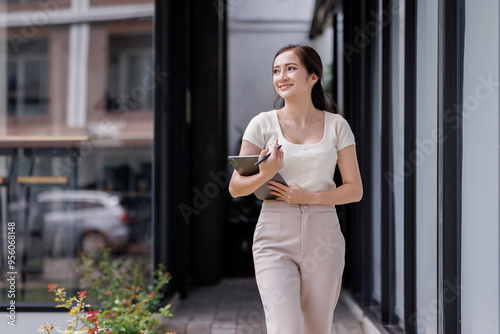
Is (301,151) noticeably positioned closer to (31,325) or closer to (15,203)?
(31,325)

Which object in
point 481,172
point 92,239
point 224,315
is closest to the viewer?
point 481,172

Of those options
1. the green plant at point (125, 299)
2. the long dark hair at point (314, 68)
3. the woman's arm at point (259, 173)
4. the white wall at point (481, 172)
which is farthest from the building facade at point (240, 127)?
the woman's arm at point (259, 173)

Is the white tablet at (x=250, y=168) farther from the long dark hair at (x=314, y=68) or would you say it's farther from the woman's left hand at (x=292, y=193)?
the long dark hair at (x=314, y=68)

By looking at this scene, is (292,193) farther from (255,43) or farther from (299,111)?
(255,43)

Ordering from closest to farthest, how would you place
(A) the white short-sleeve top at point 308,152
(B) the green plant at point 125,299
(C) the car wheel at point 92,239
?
(A) the white short-sleeve top at point 308,152 < (B) the green plant at point 125,299 < (C) the car wheel at point 92,239

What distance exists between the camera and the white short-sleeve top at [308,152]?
1.84 m

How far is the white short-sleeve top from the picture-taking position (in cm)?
184

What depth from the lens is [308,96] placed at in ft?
6.31

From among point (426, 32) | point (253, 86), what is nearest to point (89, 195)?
point (253, 86)

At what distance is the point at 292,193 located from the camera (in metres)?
1.75

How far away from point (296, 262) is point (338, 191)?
26 centimetres

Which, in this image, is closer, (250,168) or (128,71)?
(250,168)

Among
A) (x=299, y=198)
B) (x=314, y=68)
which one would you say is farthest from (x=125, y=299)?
(x=314, y=68)

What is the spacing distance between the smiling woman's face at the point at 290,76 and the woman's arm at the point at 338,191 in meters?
0.25
